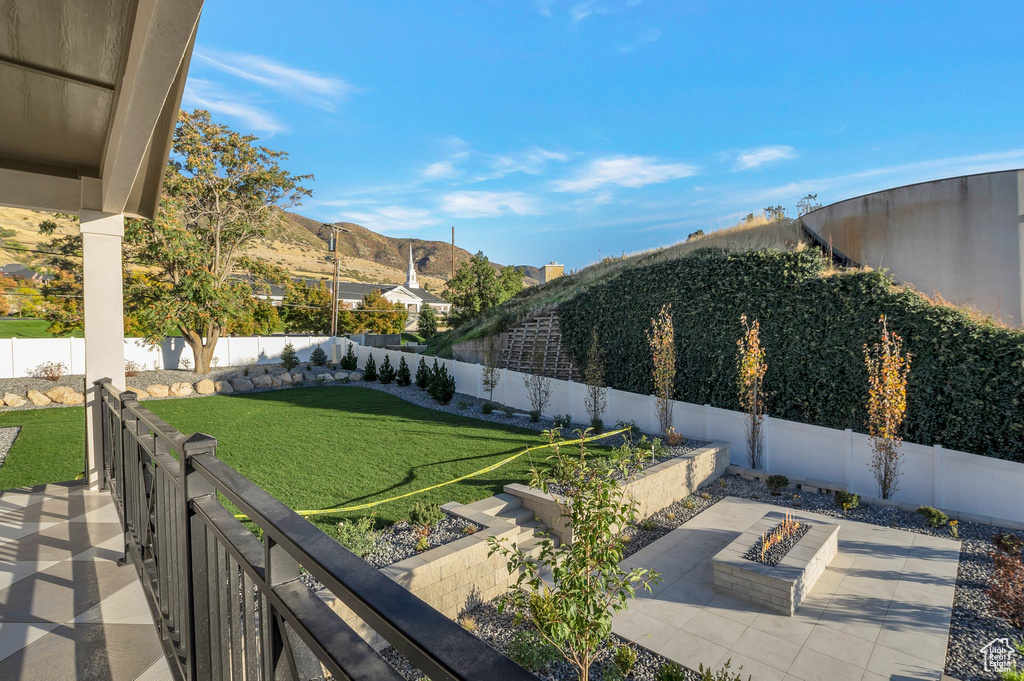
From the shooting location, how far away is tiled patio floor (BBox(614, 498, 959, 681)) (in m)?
3.89

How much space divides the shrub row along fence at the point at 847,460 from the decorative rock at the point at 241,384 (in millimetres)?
10714

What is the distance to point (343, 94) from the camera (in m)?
11.3

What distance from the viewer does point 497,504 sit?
19.6 ft

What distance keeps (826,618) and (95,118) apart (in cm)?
733

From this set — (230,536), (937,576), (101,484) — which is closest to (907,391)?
(937,576)

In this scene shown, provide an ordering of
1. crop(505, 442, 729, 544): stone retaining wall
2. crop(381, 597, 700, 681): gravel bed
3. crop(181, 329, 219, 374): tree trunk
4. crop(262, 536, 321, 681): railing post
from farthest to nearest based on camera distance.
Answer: crop(181, 329, 219, 374): tree trunk < crop(505, 442, 729, 544): stone retaining wall < crop(381, 597, 700, 681): gravel bed < crop(262, 536, 321, 681): railing post

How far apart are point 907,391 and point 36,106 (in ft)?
36.7

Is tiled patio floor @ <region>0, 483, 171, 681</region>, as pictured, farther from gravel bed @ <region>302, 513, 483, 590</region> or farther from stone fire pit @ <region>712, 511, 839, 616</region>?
stone fire pit @ <region>712, 511, 839, 616</region>

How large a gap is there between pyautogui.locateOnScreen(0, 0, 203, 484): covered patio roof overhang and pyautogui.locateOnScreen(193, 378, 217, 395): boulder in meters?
11.5

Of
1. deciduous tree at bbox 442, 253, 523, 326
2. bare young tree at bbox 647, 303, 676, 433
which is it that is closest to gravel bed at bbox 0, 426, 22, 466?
bare young tree at bbox 647, 303, 676, 433

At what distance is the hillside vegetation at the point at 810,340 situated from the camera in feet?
24.3

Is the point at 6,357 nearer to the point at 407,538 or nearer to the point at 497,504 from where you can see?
the point at 407,538

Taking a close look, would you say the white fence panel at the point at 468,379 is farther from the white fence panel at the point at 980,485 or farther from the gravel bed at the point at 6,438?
the white fence panel at the point at 980,485

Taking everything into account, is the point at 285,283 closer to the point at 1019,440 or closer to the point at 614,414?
the point at 614,414
